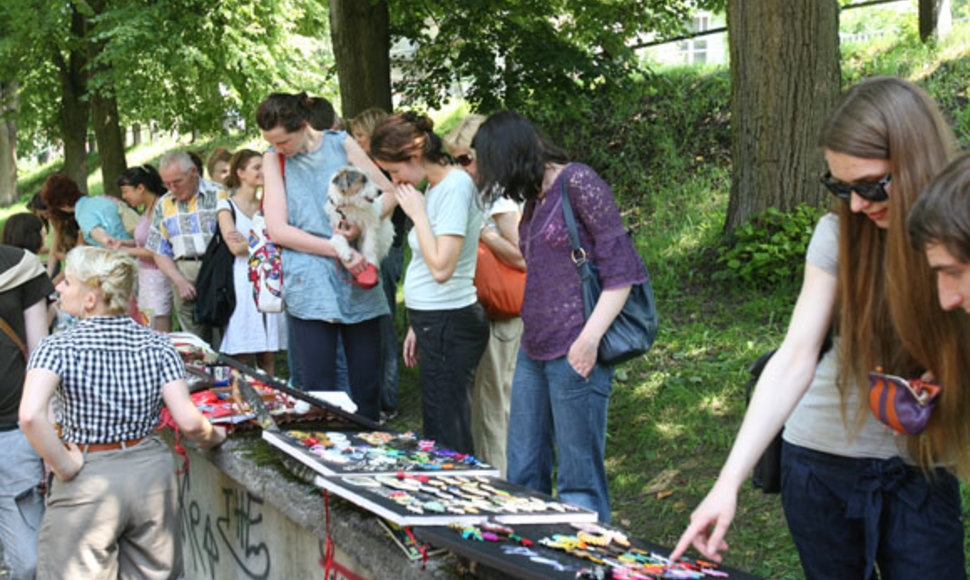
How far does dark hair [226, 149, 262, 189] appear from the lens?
7.80 metres

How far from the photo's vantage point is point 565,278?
13.8ft

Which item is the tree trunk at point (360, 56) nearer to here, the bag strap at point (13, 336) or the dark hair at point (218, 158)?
the dark hair at point (218, 158)

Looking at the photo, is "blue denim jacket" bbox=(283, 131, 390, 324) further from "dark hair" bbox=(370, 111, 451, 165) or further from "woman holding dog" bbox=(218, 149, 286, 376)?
"woman holding dog" bbox=(218, 149, 286, 376)

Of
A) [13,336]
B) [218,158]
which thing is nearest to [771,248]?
[218,158]

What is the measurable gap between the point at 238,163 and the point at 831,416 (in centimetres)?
585

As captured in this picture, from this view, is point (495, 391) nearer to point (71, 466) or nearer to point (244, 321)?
point (71, 466)

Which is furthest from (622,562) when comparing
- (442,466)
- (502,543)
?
(442,466)

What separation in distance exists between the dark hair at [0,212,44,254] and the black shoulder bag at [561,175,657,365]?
155 inches

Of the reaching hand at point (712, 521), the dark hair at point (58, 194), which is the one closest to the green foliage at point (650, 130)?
the dark hair at point (58, 194)

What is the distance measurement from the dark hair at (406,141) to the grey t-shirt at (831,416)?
2704 mm

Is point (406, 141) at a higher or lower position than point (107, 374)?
higher

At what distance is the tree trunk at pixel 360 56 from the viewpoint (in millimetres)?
10805

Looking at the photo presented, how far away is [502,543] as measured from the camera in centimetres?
270

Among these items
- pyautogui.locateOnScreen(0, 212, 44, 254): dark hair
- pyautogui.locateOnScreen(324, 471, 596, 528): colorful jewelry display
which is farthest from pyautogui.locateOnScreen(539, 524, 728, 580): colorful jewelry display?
pyautogui.locateOnScreen(0, 212, 44, 254): dark hair
